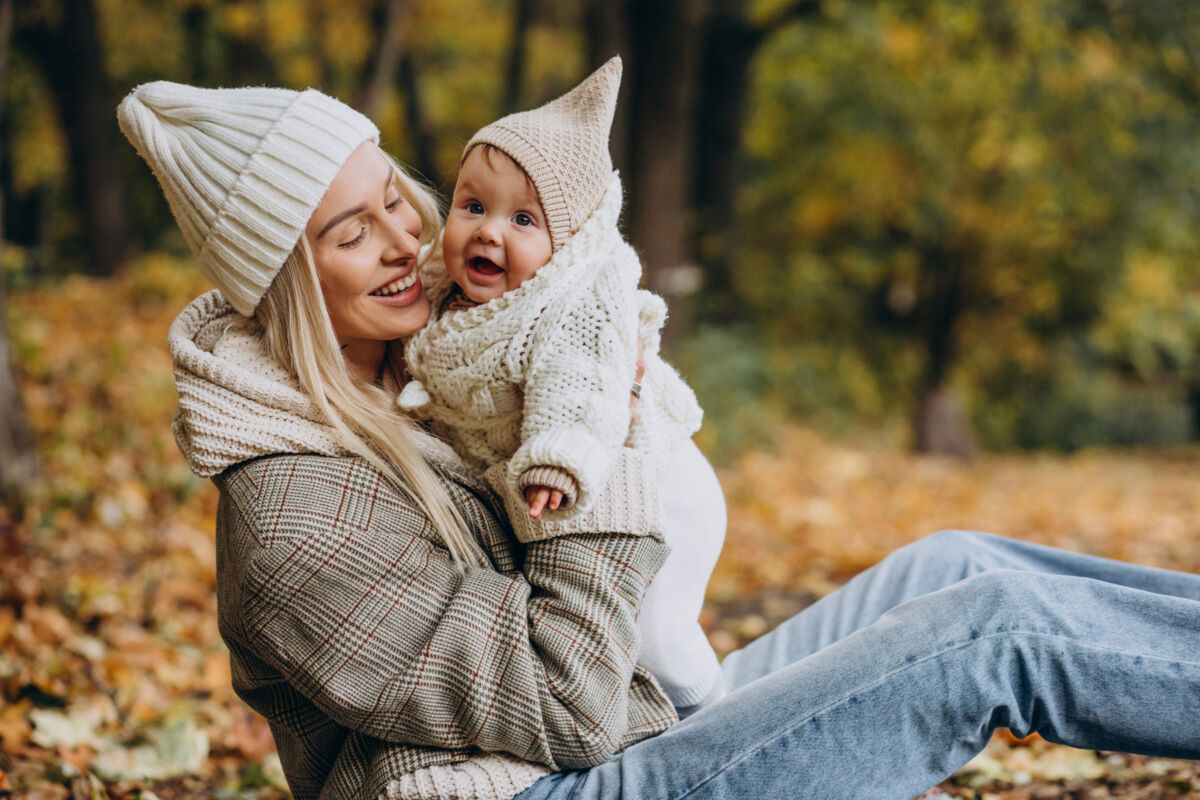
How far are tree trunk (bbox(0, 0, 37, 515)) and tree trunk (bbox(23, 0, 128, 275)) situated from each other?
621 centimetres

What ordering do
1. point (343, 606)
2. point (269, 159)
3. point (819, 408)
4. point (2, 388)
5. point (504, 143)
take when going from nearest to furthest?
point (343, 606), point (269, 159), point (504, 143), point (2, 388), point (819, 408)

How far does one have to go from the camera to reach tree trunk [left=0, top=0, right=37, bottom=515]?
4.58 m

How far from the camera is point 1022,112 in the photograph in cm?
992

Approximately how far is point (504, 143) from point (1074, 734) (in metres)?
1.49

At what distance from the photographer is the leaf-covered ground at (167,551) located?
2775mm

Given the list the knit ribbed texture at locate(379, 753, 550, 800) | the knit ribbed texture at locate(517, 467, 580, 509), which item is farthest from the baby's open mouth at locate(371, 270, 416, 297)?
the knit ribbed texture at locate(379, 753, 550, 800)

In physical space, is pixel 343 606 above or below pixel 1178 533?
above

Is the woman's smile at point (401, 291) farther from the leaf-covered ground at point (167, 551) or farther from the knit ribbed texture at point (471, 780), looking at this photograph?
the leaf-covered ground at point (167, 551)

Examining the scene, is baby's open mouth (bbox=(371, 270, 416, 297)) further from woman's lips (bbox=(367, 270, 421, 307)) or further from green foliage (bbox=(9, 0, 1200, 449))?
green foliage (bbox=(9, 0, 1200, 449))

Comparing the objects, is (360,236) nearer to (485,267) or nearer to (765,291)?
(485,267)

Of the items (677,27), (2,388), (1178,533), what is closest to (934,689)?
(2,388)

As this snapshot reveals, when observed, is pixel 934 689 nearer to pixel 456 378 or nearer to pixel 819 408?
pixel 456 378

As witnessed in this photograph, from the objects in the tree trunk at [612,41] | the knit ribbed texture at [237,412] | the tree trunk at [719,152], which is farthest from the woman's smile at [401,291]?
the tree trunk at [719,152]

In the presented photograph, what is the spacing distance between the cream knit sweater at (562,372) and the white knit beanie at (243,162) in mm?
349
